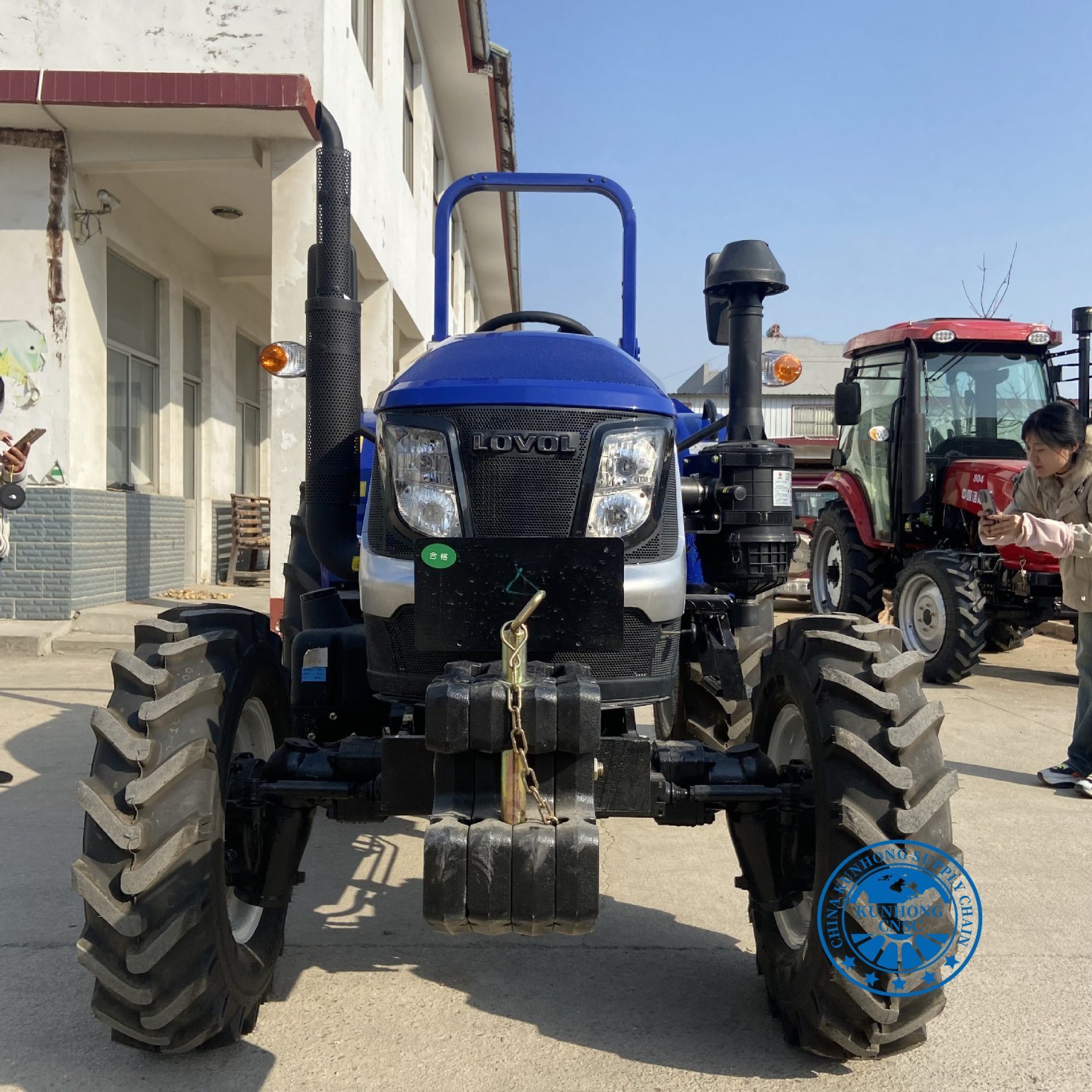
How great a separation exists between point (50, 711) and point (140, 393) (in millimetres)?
5683

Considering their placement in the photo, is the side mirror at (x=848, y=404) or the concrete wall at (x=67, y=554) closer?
the side mirror at (x=848, y=404)

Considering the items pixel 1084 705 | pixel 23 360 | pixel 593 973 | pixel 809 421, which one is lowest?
pixel 593 973

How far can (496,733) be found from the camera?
2113 mm

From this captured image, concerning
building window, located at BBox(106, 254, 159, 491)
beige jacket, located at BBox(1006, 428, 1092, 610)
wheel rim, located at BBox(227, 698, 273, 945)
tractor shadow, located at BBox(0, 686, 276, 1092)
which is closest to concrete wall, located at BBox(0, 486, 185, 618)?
building window, located at BBox(106, 254, 159, 491)

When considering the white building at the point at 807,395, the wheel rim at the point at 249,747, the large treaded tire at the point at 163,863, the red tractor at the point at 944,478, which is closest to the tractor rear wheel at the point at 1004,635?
the red tractor at the point at 944,478

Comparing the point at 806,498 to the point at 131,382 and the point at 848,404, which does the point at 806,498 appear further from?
the point at 131,382

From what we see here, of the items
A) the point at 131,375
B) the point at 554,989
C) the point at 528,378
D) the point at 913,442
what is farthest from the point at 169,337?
the point at 554,989

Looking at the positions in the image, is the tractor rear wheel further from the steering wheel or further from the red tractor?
the steering wheel

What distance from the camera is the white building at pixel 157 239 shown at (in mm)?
8438

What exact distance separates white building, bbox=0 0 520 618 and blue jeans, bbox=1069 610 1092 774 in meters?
5.83

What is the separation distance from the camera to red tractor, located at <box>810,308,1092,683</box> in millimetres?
7840

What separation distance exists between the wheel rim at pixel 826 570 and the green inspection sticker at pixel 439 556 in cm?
829

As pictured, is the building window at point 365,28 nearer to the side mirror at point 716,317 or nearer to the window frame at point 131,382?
the window frame at point 131,382

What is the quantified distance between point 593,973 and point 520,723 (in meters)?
1.29
